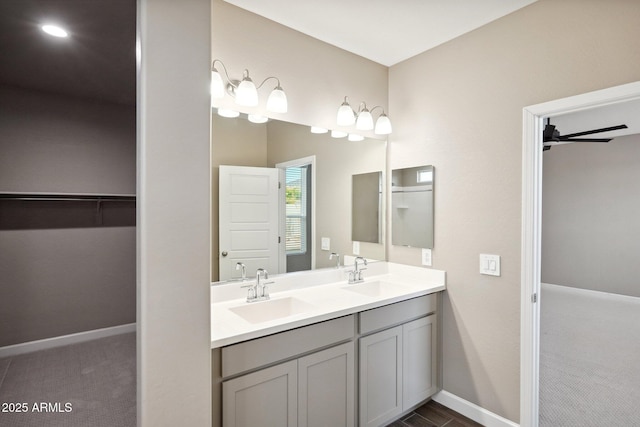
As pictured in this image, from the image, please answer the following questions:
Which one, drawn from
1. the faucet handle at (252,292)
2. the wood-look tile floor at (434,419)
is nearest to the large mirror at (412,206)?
the wood-look tile floor at (434,419)

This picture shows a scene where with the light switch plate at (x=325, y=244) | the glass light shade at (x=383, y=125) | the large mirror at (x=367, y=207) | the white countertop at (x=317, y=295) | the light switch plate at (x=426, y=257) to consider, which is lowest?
the white countertop at (x=317, y=295)

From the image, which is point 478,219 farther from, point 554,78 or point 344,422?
point 344,422

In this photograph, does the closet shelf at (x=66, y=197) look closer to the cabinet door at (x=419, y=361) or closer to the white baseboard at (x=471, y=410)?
the cabinet door at (x=419, y=361)

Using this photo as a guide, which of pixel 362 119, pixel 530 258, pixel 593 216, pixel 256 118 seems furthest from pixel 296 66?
pixel 593 216

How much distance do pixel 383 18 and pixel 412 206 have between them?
1.31m

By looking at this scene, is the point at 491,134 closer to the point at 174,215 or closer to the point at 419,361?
the point at 419,361

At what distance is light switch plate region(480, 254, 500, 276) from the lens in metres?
2.10

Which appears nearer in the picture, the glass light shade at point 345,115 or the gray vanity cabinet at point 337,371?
the gray vanity cabinet at point 337,371

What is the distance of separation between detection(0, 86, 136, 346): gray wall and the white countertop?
8.06 feet

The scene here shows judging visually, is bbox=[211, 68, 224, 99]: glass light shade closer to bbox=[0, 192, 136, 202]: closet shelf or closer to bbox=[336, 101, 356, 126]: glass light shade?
bbox=[336, 101, 356, 126]: glass light shade

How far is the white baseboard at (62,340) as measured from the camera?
3141 millimetres

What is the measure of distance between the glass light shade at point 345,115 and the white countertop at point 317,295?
1086mm

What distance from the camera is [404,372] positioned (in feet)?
6.99

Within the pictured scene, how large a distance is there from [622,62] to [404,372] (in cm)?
206
